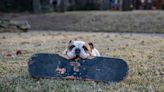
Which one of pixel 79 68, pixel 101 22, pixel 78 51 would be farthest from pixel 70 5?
pixel 79 68

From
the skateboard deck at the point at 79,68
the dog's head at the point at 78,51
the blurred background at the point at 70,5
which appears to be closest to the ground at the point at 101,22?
the blurred background at the point at 70,5

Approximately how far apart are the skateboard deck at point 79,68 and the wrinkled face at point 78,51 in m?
0.12

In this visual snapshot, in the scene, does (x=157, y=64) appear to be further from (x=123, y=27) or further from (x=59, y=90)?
(x=123, y=27)

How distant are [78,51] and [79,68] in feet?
0.94

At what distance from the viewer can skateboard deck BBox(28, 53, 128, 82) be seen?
585cm

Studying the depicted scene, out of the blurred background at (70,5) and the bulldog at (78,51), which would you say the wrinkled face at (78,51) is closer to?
the bulldog at (78,51)

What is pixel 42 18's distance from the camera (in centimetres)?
2703

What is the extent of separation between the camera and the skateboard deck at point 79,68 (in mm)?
5852

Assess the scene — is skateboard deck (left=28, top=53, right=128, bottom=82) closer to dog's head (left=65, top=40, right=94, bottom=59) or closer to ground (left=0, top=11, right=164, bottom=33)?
dog's head (left=65, top=40, right=94, bottom=59)

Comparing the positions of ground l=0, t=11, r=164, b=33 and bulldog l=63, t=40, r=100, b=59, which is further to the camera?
ground l=0, t=11, r=164, b=33

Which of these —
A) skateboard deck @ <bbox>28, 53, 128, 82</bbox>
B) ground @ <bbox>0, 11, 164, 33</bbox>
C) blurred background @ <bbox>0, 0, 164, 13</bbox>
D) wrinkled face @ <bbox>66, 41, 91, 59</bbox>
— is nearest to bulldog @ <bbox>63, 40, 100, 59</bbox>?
wrinkled face @ <bbox>66, 41, 91, 59</bbox>

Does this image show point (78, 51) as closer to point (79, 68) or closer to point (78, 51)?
point (78, 51)

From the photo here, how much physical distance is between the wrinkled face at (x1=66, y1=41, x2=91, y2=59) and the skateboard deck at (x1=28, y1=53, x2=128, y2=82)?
0.12m

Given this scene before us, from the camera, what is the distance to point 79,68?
19.5ft
